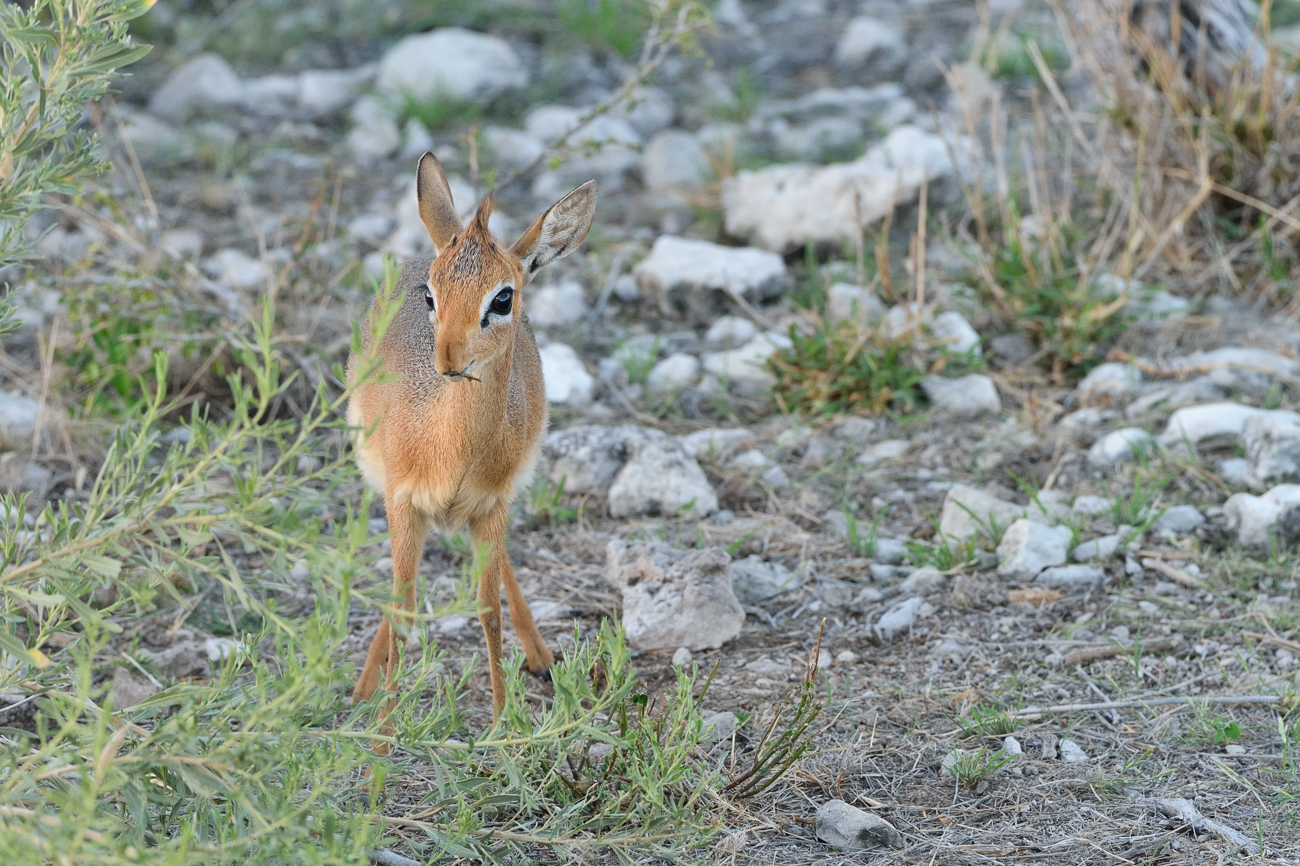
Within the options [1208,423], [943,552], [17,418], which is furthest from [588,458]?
[1208,423]

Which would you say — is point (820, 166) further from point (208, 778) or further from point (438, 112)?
point (208, 778)

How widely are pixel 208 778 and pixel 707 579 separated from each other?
1.92 meters

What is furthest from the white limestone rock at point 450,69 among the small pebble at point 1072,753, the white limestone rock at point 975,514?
the small pebble at point 1072,753

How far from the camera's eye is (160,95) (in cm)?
829

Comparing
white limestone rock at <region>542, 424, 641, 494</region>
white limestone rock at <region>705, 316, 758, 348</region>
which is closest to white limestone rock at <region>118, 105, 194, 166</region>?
white limestone rock at <region>705, 316, 758, 348</region>

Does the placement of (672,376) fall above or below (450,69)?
below

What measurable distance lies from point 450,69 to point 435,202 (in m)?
5.23

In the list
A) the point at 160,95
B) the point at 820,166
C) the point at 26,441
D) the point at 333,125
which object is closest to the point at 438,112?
the point at 333,125

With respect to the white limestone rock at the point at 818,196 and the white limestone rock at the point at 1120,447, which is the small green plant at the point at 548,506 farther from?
the white limestone rock at the point at 818,196

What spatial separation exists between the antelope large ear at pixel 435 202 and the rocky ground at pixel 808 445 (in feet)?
2.09

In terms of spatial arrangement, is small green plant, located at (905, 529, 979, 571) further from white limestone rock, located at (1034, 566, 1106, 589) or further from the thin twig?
the thin twig

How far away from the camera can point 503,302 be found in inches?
124

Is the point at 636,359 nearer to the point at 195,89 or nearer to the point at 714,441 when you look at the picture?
the point at 714,441

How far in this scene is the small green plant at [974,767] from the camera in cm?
319
